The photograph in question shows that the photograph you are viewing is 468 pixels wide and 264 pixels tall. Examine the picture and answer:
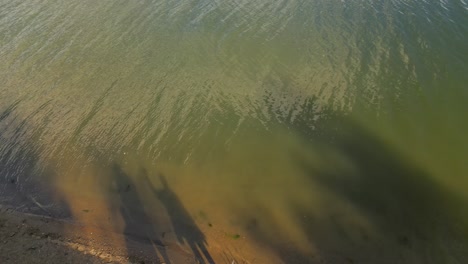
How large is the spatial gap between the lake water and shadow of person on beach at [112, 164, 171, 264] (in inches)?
2.6

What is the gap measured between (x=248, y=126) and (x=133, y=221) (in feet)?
21.6

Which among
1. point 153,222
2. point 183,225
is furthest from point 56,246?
point 183,225

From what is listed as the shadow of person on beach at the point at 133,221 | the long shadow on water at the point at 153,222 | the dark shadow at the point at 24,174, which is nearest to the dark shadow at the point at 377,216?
the long shadow on water at the point at 153,222

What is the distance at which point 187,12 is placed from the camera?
25.0 meters

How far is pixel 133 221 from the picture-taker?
43.8ft

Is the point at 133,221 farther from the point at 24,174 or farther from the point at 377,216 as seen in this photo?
the point at 377,216

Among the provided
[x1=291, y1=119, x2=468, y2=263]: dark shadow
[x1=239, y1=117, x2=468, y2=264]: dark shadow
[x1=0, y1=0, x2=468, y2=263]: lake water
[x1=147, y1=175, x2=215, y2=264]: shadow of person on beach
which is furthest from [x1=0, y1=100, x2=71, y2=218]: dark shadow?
[x1=291, y1=119, x2=468, y2=263]: dark shadow

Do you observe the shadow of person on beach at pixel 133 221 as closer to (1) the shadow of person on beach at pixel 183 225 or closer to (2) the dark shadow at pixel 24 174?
(1) the shadow of person on beach at pixel 183 225

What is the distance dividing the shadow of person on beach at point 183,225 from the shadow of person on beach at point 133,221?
2.34 feet

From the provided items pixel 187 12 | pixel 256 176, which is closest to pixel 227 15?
pixel 187 12

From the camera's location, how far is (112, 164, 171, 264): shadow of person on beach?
482 inches

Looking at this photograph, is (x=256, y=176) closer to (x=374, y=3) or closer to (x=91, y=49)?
(x=91, y=49)

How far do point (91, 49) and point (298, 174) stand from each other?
14.5 meters

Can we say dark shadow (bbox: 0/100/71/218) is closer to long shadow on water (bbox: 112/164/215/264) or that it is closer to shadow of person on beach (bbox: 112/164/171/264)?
shadow of person on beach (bbox: 112/164/171/264)
